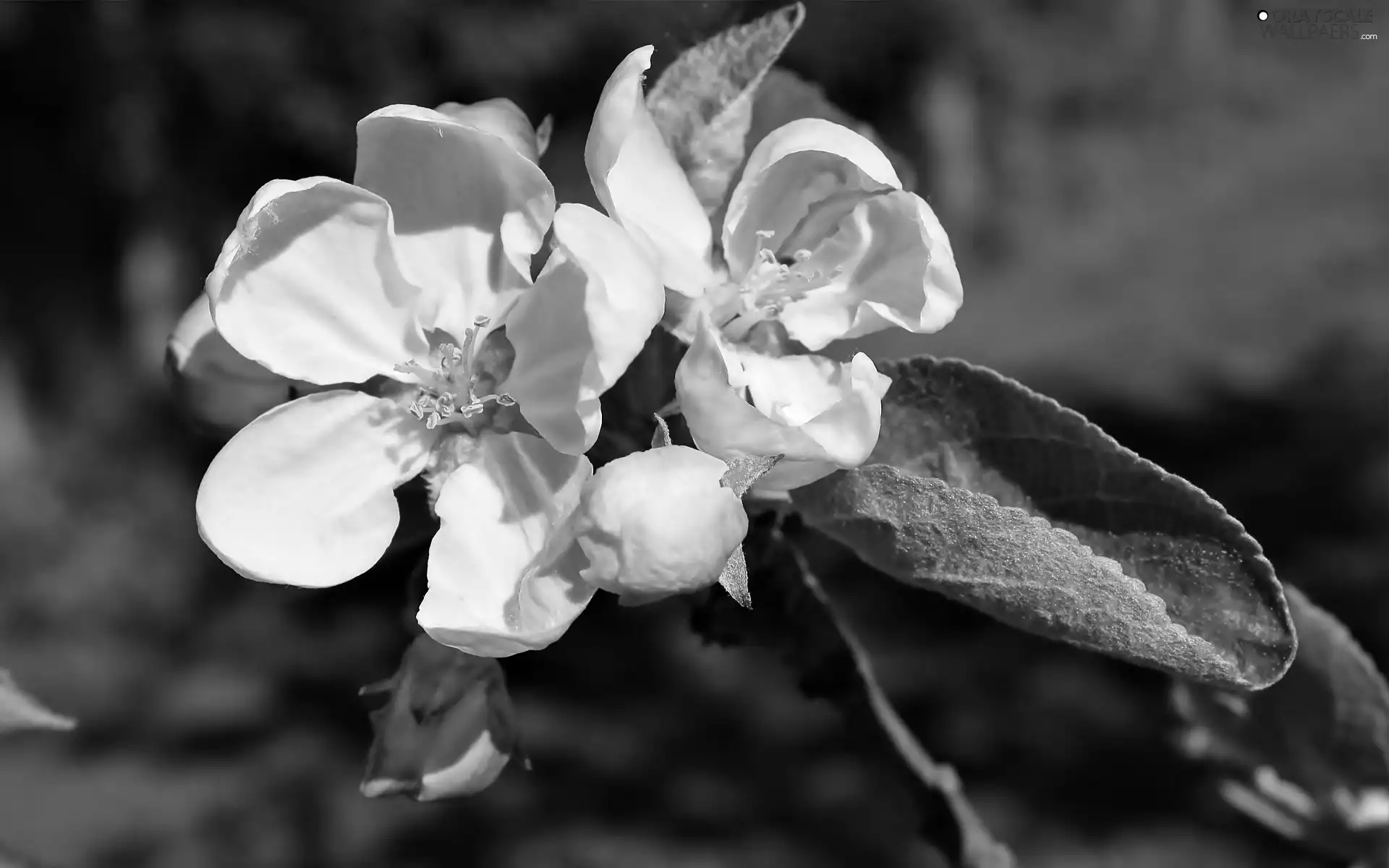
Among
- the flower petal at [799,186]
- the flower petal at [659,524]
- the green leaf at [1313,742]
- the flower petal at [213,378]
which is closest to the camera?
the flower petal at [659,524]

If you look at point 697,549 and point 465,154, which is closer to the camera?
point 697,549

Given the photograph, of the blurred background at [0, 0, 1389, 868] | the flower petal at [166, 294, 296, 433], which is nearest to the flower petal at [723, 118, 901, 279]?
the flower petal at [166, 294, 296, 433]

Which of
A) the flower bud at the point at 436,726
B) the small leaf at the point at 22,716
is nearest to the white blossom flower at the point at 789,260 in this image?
the flower bud at the point at 436,726

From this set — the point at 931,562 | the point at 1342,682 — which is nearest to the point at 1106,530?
the point at 931,562

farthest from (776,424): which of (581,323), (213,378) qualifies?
(213,378)

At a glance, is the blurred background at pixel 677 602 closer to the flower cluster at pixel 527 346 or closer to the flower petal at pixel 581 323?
the flower cluster at pixel 527 346

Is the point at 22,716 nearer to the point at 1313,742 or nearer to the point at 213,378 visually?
the point at 213,378

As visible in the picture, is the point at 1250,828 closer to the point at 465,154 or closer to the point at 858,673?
the point at 858,673
